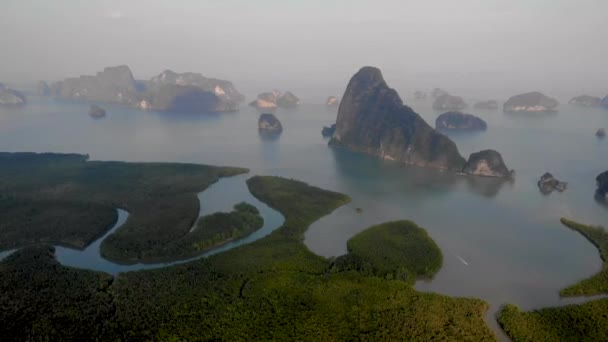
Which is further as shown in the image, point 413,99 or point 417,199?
point 413,99

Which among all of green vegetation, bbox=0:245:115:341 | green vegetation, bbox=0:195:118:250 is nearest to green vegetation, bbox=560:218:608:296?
green vegetation, bbox=0:245:115:341

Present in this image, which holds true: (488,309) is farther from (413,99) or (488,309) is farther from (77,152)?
(413,99)

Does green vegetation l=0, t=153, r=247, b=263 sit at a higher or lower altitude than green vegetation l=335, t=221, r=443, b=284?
lower

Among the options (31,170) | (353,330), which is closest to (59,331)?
(353,330)

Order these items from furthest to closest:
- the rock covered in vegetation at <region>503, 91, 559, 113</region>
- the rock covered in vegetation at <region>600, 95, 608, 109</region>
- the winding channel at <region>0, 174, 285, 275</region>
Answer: the rock covered in vegetation at <region>600, 95, 608, 109</region> < the rock covered in vegetation at <region>503, 91, 559, 113</region> < the winding channel at <region>0, 174, 285, 275</region>

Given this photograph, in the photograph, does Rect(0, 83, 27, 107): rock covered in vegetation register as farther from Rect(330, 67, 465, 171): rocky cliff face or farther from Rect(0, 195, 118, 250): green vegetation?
Rect(330, 67, 465, 171): rocky cliff face

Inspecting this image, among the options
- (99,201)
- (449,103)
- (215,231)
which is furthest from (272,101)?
(215,231)
